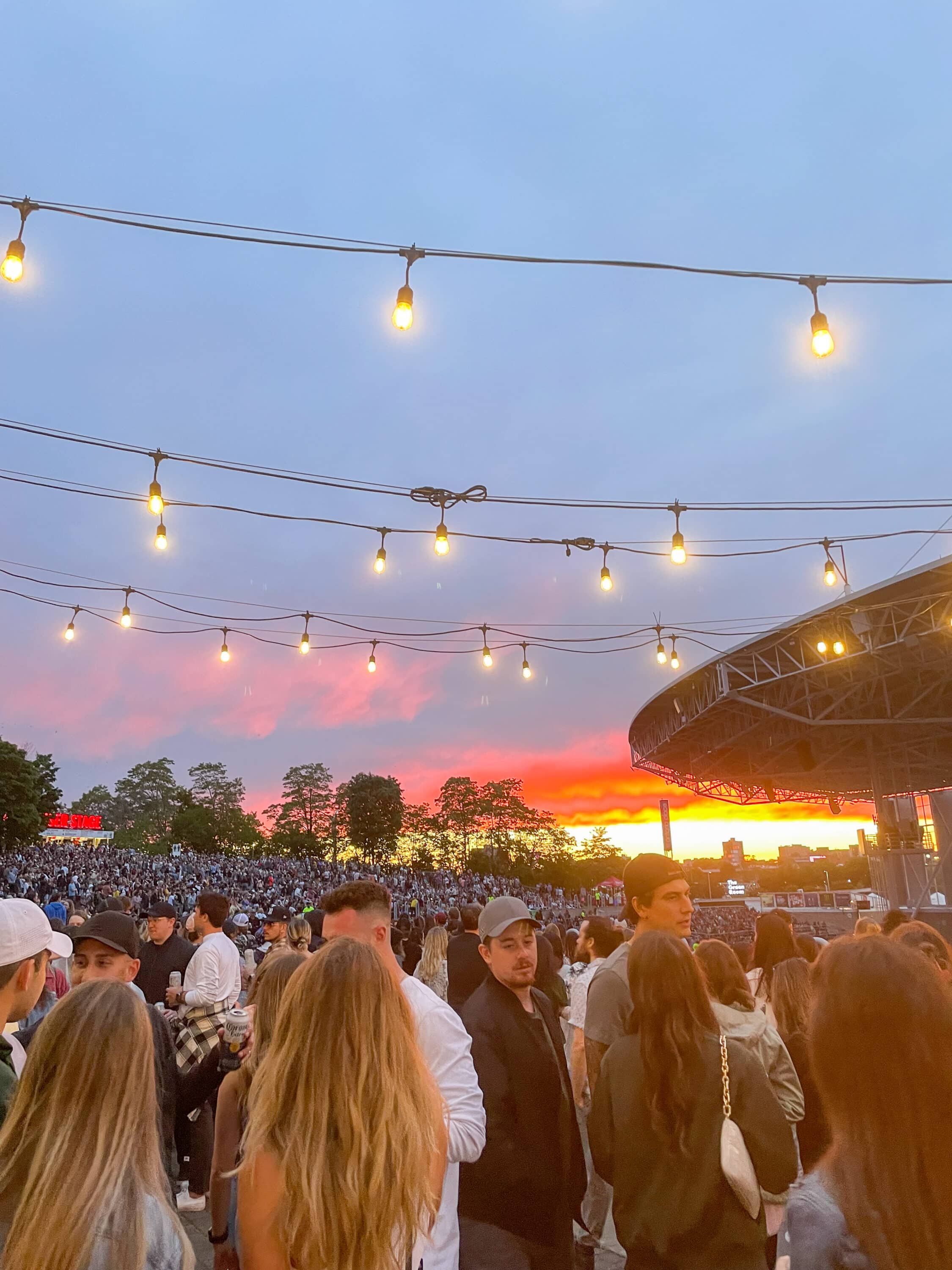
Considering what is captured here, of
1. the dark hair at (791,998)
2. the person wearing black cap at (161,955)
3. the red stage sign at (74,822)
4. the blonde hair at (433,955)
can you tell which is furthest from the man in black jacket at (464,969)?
the red stage sign at (74,822)

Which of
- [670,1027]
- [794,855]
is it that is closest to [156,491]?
[670,1027]

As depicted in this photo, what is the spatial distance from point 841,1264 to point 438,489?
716 cm

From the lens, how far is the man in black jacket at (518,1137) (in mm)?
2877

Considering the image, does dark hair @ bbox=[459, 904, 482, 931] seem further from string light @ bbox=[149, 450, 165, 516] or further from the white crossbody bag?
the white crossbody bag

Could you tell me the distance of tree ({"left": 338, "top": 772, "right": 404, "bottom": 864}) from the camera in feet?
255

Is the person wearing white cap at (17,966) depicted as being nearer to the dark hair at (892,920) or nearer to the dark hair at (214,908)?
the dark hair at (214,908)

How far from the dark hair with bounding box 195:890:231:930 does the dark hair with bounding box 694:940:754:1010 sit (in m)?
4.22

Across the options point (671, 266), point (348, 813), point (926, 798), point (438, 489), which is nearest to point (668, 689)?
point (926, 798)

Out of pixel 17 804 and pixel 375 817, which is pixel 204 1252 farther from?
pixel 375 817

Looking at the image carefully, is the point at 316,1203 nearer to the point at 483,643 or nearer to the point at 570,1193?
the point at 570,1193

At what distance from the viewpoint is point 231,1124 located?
3109mm

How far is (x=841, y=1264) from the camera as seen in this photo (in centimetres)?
141

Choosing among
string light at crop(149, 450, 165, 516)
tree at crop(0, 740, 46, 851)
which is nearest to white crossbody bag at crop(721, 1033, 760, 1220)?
string light at crop(149, 450, 165, 516)

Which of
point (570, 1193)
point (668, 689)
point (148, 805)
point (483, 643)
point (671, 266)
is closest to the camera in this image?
point (570, 1193)
